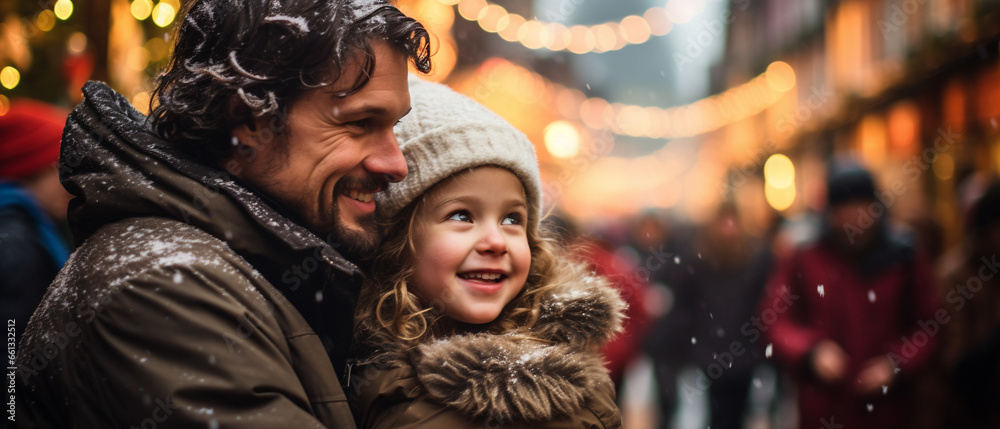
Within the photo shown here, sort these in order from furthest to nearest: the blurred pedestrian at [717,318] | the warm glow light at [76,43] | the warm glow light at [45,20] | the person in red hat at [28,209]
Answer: the blurred pedestrian at [717,318], the warm glow light at [76,43], the warm glow light at [45,20], the person in red hat at [28,209]

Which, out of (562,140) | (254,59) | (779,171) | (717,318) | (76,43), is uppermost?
(254,59)

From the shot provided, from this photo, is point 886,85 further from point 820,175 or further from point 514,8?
point 514,8

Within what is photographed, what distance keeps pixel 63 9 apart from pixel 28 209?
8.07ft

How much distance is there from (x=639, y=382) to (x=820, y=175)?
16.5 m

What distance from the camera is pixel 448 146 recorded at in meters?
2.37

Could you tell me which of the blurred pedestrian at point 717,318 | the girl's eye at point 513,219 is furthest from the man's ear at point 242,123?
the blurred pedestrian at point 717,318

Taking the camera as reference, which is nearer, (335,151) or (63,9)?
(335,151)

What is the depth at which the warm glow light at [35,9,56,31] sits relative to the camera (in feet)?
16.3

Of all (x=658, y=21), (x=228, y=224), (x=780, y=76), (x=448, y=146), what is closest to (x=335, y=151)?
(x=228, y=224)

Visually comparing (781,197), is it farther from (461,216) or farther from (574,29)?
(461,216)

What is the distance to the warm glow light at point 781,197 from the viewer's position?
85.1 feet

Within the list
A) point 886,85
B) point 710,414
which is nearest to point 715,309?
point 710,414

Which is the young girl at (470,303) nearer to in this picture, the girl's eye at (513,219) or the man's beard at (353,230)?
the girl's eye at (513,219)

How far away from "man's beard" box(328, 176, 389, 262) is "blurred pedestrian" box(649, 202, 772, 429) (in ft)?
14.3
